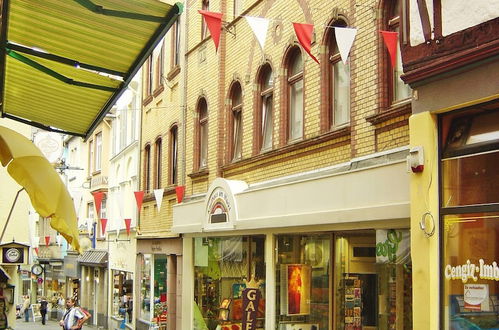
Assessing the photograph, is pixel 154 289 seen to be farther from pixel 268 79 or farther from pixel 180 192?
pixel 268 79

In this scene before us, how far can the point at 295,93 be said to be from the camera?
1387 cm

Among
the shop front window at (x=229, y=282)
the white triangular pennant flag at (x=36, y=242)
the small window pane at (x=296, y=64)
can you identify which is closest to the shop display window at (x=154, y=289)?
the shop front window at (x=229, y=282)

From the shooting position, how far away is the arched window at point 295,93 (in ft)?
44.4

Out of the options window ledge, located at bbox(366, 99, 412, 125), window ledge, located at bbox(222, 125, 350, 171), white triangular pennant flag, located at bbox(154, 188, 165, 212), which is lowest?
white triangular pennant flag, located at bbox(154, 188, 165, 212)

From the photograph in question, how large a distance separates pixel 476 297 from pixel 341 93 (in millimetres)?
5515

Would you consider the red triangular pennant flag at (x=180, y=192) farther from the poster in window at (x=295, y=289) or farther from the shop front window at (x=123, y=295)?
the shop front window at (x=123, y=295)

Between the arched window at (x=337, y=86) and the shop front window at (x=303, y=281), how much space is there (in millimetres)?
1985

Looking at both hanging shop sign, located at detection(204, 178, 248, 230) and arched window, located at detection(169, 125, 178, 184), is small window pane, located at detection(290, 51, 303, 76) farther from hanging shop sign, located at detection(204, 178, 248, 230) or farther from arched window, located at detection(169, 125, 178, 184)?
arched window, located at detection(169, 125, 178, 184)

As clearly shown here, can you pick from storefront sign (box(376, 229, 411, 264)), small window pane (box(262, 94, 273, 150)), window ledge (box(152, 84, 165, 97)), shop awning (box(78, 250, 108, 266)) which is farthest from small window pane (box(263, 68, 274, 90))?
shop awning (box(78, 250, 108, 266))

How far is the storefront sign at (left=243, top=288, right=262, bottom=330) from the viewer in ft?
46.2

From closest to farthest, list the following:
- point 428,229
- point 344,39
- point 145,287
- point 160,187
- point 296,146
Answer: point 428,229, point 344,39, point 296,146, point 160,187, point 145,287

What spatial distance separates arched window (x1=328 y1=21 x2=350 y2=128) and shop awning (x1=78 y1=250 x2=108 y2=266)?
20.0 metres

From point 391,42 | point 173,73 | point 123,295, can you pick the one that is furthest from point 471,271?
→ point 123,295

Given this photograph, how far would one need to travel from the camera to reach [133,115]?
89.1 ft
